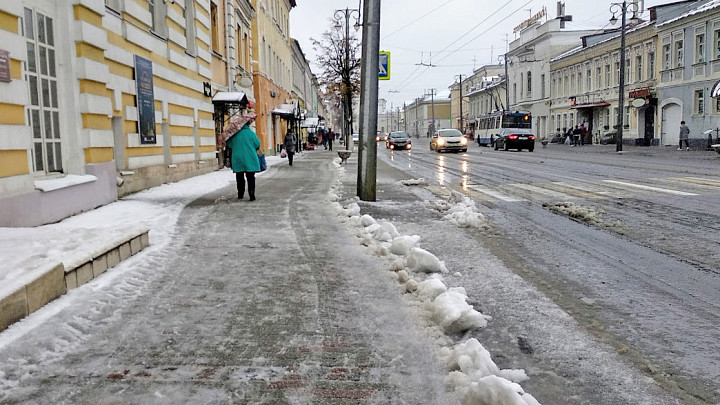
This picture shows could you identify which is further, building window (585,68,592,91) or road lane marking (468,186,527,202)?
building window (585,68,592,91)

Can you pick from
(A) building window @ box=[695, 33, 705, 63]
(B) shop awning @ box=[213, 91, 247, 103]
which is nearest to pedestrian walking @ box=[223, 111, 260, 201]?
(B) shop awning @ box=[213, 91, 247, 103]

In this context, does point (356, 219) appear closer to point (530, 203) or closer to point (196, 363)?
point (530, 203)

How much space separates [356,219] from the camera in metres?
8.16

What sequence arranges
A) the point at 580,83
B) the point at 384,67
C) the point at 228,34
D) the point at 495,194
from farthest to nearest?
1. the point at 580,83
2. the point at 228,34
3. the point at 384,67
4. the point at 495,194

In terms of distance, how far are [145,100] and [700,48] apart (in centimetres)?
3436

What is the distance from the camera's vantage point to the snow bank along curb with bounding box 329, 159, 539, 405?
2689 mm

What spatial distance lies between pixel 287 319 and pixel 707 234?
18.0 ft

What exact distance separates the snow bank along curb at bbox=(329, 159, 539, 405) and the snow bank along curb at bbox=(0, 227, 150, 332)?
252 centimetres

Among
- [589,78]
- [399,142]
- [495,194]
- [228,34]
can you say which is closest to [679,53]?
[589,78]

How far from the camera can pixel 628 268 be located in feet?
17.8

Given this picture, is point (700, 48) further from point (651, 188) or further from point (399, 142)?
point (651, 188)

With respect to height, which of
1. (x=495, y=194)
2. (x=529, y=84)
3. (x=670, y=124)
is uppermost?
(x=529, y=84)

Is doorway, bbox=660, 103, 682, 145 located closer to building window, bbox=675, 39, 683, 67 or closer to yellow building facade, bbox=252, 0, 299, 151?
building window, bbox=675, 39, 683, 67

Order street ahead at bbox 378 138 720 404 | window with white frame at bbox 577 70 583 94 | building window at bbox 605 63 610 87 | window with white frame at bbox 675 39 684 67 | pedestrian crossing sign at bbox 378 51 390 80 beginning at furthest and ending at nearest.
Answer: window with white frame at bbox 577 70 583 94 → building window at bbox 605 63 610 87 → window with white frame at bbox 675 39 684 67 → pedestrian crossing sign at bbox 378 51 390 80 → street ahead at bbox 378 138 720 404
